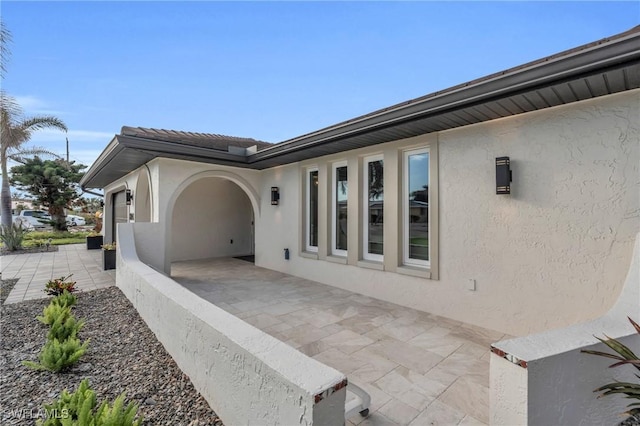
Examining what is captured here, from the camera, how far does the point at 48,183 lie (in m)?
20.5

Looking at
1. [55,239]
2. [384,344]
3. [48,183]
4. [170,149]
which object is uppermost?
[48,183]

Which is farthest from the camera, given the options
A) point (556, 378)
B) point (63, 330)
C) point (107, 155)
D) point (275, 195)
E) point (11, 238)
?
point (11, 238)

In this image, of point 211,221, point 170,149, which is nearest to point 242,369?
point 170,149

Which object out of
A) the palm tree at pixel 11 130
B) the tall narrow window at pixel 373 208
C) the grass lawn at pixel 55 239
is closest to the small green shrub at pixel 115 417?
the tall narrow window at pixel 373 208

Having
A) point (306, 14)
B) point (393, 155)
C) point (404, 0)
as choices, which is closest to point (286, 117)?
point (306, 14)

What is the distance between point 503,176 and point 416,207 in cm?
184

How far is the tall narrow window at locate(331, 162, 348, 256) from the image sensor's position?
Result: 7645mm

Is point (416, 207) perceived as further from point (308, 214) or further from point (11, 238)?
point (11, 238)

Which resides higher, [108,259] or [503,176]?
[503,176]

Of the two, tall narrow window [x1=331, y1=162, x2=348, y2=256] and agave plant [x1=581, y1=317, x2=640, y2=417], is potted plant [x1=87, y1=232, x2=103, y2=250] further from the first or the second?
agave plant [x1=581, y1=317, x2=640, y2=417]

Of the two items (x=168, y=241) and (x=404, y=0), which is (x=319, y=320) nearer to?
(x=168, y=241)

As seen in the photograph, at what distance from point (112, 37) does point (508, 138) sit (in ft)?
36.9

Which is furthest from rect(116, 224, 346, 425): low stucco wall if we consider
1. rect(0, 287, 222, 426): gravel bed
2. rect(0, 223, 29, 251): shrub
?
rect(0, 223, 29, 251): shrub

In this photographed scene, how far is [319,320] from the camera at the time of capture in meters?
5.27
